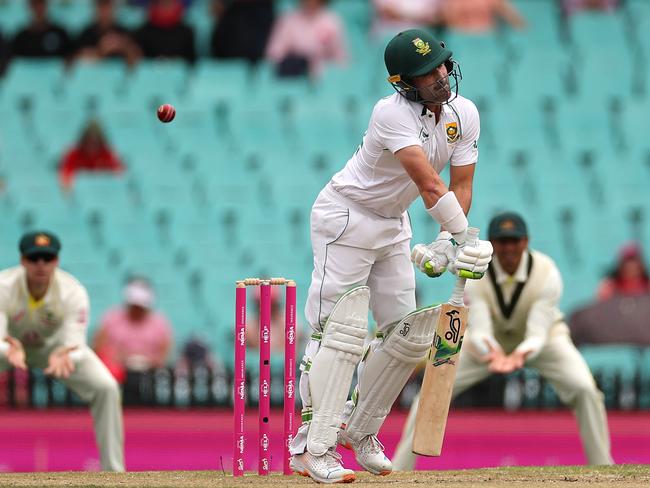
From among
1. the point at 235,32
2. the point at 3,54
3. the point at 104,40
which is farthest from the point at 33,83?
the point at 235,32

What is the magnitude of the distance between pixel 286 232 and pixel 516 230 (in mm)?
3949

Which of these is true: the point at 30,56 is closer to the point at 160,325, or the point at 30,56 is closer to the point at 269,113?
the point at 269,113

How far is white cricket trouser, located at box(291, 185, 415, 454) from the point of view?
5496 millimetres

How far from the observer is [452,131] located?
5457 millimetres

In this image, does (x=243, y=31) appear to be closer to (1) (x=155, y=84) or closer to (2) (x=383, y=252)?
(1) (x=155, y=84)

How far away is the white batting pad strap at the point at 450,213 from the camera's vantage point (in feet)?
17.1

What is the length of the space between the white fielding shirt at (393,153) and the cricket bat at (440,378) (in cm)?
41

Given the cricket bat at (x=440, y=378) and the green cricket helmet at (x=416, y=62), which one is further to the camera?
the cricket bat at (x=440, y=378)

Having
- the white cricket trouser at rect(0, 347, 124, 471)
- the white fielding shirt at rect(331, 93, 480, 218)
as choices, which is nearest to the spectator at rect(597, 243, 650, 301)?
the white cricket trouser at rect(0, 347, 124, 471)

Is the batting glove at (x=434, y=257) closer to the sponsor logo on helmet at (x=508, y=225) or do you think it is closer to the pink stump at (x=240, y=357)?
the pink stump at (x=240, y=357)

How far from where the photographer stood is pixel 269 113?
39.5 feet

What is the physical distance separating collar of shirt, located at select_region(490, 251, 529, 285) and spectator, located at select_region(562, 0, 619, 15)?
556cm

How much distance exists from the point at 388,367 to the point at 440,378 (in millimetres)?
252

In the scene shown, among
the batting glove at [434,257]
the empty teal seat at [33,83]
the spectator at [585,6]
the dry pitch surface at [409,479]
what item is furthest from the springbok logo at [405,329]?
the spectator at [585,6]
